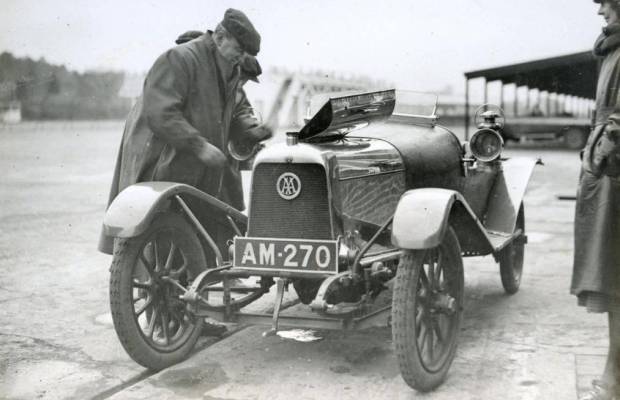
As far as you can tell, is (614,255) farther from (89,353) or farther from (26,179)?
(26,179)

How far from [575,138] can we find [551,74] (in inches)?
150

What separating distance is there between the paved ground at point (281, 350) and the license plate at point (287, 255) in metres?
0.57

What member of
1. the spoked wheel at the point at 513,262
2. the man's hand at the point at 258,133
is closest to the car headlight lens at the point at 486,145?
the spoked wheel at the point at 513,262

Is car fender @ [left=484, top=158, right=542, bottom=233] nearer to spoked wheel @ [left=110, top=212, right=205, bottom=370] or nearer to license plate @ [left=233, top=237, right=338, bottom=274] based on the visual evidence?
license plate @ [left=233, top=237, right=338, bottom=274]

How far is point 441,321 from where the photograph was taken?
3.73 metres

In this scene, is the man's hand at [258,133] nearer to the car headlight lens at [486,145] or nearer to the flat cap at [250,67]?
the flat cap at [250,67]

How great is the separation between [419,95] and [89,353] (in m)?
2.83

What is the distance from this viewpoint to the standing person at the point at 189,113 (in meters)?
3.99

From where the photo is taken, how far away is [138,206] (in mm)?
3650

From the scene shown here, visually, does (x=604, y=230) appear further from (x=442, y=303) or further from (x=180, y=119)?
(x=180, y=119)

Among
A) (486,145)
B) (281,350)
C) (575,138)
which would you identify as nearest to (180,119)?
(281,350)

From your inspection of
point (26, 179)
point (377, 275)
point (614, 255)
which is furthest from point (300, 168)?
point (26, 179)

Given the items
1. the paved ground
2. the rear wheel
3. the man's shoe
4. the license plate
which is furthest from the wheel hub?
the rear wheel

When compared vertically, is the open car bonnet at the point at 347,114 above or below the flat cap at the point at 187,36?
below
